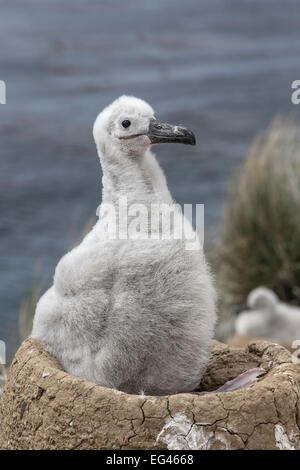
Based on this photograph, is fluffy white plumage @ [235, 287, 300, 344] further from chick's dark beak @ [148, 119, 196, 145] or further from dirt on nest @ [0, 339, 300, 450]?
chick's dark beak @ [148, 119, 196, 145]

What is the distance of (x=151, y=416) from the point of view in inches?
117

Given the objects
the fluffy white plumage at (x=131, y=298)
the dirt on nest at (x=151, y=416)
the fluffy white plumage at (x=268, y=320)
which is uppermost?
the fluffy white plumage at (x=131, y=298)

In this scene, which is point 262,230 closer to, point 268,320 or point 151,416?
point 268,320

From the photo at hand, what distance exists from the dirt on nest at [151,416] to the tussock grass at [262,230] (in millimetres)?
5323

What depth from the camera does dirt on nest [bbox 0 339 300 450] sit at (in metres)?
2.98

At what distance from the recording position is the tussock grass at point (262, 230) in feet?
27.9

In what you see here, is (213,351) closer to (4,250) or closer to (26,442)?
(26,442)

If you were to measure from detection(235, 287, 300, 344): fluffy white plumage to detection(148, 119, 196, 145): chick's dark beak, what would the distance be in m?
4.50

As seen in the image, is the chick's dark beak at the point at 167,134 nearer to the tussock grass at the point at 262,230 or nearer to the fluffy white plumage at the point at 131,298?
the fluffy white plumage at the point at 131,298

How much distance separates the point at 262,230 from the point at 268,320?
1.14 meters

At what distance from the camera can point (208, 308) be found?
3193 mm

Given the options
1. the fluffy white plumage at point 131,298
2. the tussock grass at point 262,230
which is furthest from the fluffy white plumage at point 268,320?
the fluffy white plumage at point 131,298
